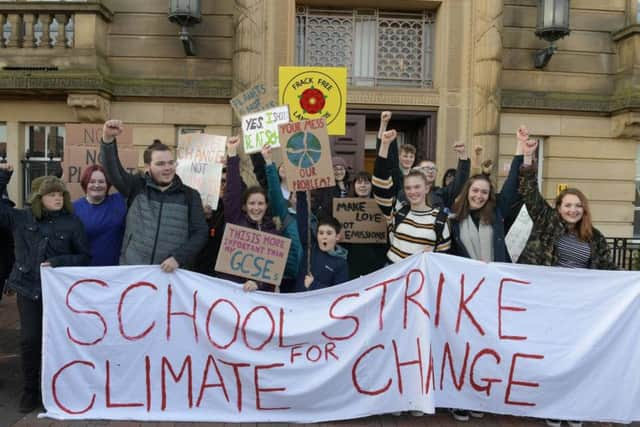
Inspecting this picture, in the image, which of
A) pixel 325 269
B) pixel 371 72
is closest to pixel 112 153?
pixel 325 269

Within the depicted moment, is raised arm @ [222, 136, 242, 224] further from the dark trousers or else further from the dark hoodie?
the dark trousers

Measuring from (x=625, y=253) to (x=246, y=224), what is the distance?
25.2ft

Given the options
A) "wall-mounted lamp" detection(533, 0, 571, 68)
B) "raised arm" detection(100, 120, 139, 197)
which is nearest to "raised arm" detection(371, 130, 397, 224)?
"raised arm" detection(100, 120, 139, 197)

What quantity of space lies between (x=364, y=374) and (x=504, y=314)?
1.14 meters

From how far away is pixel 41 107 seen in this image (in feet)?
30.4

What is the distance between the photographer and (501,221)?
4.04 metres

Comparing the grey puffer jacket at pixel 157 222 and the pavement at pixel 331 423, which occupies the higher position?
the grey puffer jacket at pixel 157 222

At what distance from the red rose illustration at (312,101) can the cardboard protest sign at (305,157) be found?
1.75 meters

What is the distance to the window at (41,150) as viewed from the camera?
31.2 ft

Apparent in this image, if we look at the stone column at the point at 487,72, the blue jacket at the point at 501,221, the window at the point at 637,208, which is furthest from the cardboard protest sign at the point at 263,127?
the window at the point at 637,208

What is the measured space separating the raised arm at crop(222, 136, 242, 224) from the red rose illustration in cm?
197

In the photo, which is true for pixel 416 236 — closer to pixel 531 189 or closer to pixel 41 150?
pixel 531 189

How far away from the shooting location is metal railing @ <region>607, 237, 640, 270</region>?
8758mm

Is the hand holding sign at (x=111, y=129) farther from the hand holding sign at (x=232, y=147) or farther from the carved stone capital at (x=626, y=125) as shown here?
the carved stone capital at (x=626, y=125)
